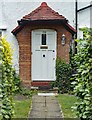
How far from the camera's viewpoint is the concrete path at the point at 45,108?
10.5m

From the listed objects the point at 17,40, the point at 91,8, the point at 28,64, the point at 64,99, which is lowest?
the point at 64,99

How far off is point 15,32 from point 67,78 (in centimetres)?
323

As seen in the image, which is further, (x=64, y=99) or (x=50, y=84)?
(x=50, y=84)

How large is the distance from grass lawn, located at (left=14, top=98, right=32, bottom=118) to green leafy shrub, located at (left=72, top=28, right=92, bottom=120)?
337 cm

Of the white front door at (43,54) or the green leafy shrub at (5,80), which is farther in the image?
the white front door at (43,54)

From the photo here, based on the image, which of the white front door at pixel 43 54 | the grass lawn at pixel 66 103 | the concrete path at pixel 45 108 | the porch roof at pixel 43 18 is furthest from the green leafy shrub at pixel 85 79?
the white front door at pixel 43 54

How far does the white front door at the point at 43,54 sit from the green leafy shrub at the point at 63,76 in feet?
2.78

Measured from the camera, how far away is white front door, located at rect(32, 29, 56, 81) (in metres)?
17.2

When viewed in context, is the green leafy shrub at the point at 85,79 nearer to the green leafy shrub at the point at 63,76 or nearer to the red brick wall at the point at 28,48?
the green leafy shrub at the point at 63,76

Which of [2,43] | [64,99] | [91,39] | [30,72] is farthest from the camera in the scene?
[30,72]

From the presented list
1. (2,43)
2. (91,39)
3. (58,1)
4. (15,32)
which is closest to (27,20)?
(15,32)

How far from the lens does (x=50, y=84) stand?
55.2 feet

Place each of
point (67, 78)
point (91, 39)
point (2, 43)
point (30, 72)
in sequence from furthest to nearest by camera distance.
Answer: point (30, 72) → point (67, 78) → point (2, 43) → point (91, 39)

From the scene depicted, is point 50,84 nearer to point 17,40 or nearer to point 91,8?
point 17,40
